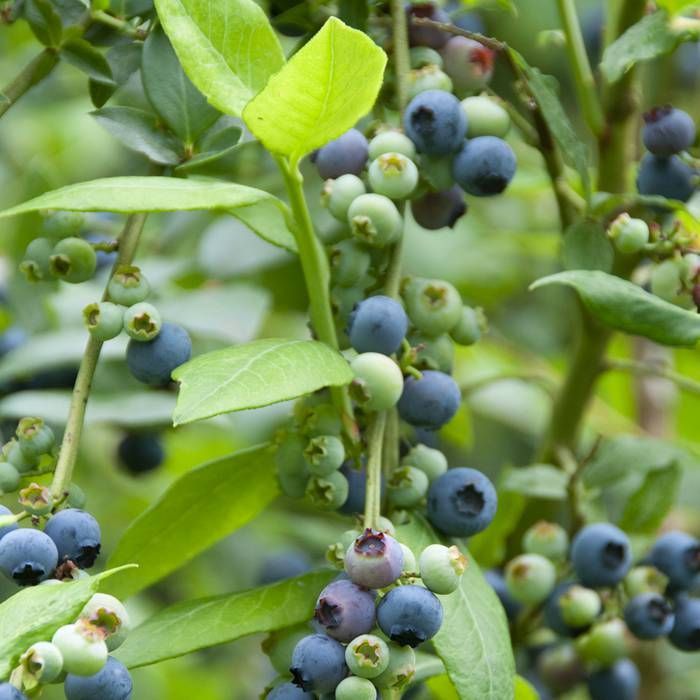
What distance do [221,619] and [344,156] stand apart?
1.11 ft

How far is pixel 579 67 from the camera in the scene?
1100 millimetres

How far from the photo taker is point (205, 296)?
4.71 ft

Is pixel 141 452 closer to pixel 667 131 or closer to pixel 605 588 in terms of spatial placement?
pixel 605 588

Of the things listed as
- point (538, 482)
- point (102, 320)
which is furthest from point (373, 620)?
point (538, 482)

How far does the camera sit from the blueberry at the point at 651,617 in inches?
42.4

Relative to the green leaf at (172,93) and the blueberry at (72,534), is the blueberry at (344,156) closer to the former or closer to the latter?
the green leaf at (172,93)

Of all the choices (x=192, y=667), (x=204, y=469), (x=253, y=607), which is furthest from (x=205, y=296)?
(x=192, y=667)

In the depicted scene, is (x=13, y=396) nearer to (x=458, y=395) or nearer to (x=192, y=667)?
(x=458, y=395)

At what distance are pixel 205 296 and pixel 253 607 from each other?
626 mm

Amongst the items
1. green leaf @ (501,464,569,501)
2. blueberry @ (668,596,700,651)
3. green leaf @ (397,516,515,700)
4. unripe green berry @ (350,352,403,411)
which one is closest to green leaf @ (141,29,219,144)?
unripe green berry @ (350,352,403,411)

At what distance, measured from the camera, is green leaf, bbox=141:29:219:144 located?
92 centimetres

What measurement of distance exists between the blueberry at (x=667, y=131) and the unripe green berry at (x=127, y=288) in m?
0.42

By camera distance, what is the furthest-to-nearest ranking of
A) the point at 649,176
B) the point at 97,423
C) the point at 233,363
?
1. the point at 97,423
2. the point at 649,176
3. the point at 233,363

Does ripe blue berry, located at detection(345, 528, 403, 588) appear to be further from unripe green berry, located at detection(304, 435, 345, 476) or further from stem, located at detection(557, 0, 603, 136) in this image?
stem, located at detection(557, 0, 603, 136)
